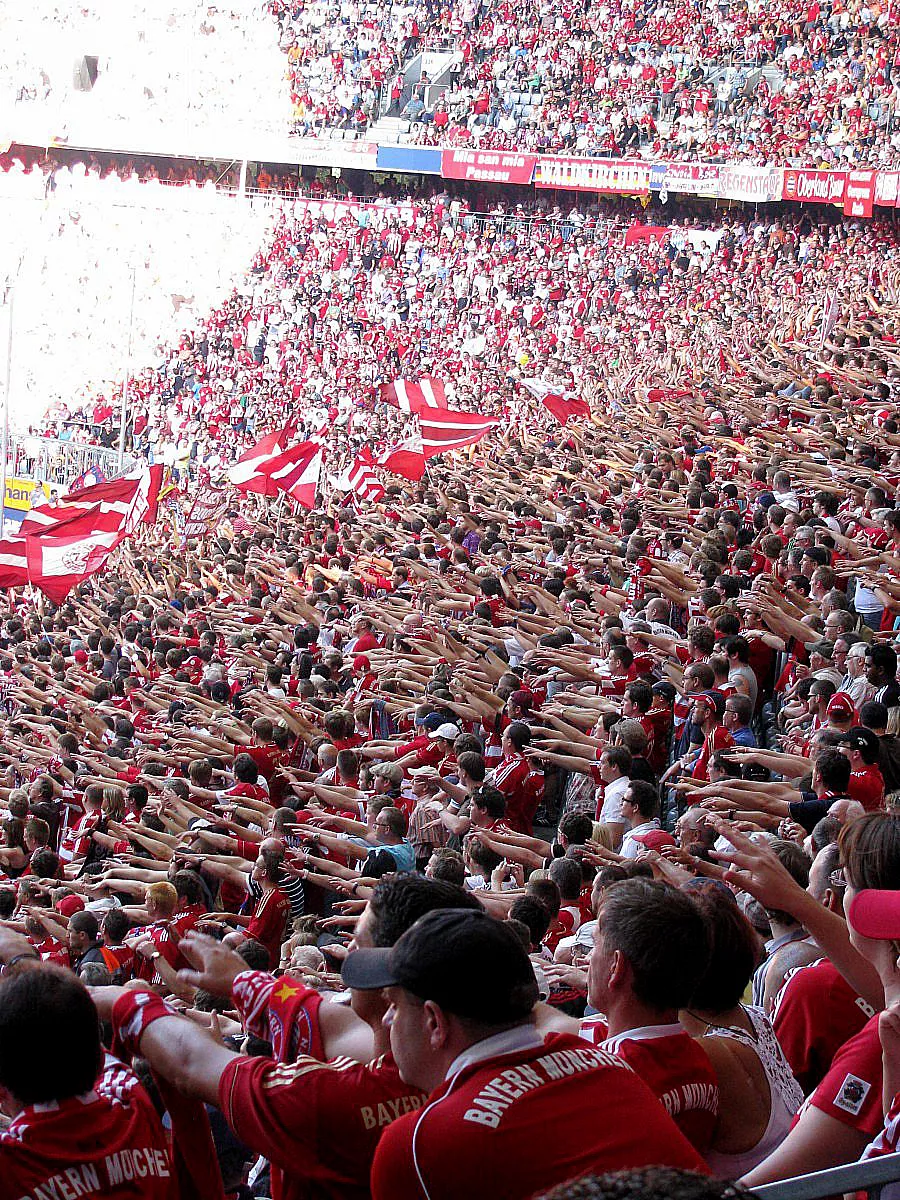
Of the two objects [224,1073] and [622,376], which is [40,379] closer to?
[622,376]

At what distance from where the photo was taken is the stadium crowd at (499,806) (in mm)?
2564

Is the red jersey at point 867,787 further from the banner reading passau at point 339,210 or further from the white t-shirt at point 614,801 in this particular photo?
the banner reading passau at point 339,210

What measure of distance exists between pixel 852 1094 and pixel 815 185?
96.1 feet

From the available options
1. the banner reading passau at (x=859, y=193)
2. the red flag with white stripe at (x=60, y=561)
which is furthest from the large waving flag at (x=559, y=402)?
the banner reading passau at (x=859, y=193)

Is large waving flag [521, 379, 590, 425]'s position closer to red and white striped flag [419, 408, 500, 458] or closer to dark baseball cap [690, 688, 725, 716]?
red and white striped flag [419, 408, 500, 458]

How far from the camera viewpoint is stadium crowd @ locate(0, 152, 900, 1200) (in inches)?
101

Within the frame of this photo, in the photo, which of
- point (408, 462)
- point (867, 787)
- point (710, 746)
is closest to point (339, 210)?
point (408, 462)

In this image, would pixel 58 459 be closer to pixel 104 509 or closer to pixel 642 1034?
pixel 104 509

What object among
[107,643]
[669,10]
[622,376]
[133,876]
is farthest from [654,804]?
[669,10]

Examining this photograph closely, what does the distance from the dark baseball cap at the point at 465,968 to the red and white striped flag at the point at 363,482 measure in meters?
16.5

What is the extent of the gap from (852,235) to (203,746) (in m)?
23.0

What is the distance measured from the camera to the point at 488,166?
3534cm

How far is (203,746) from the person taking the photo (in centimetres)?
1032

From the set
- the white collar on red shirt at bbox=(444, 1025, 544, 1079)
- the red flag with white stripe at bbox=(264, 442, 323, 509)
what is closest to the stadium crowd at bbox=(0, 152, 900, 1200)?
the white collar on red shirt at bbox=(444, 1025, 544, 1079)
